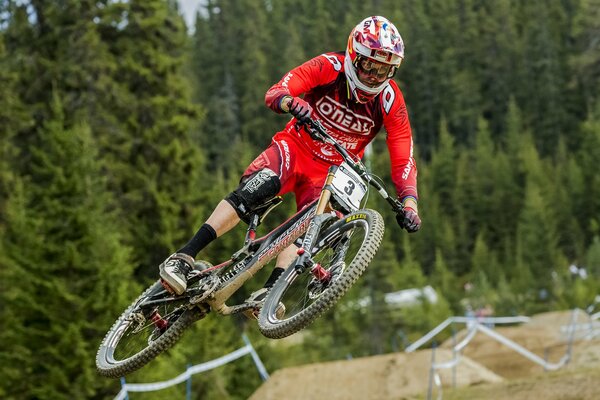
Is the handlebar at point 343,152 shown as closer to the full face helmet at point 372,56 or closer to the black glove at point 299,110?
the black glove at point 299,110

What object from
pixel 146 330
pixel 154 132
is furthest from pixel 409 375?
pixel 154 132

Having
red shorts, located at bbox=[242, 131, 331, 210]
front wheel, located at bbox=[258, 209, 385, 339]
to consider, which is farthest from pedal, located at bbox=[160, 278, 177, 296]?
red shorts, located at bbox=[242, 131, 331, 210]

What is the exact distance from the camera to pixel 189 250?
8.70 meters

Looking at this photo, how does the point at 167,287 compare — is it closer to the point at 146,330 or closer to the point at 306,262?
the point at 146,330

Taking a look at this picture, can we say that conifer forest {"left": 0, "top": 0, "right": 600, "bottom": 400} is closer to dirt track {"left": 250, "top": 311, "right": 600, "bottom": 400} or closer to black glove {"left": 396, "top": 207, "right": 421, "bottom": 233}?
dirt track {"left": 250, "top": 311, "right": 600, "bottom": 400}

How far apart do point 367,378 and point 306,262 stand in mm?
13864

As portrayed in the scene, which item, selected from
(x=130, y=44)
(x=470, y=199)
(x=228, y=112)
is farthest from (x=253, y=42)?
(x=130, y=44)

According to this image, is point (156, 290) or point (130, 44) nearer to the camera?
point (156, 290)

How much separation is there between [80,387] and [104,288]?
2.25 m

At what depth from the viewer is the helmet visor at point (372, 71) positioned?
820 cm

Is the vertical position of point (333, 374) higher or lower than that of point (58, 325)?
lower

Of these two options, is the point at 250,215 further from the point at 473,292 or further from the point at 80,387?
the point at 473,292

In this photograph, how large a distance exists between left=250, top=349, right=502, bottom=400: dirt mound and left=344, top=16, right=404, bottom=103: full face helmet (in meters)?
11.7

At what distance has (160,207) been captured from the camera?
32531 millimetres
